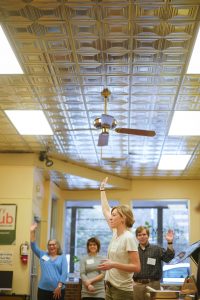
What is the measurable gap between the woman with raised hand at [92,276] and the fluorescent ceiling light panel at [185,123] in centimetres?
206

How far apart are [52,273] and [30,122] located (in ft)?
7.18

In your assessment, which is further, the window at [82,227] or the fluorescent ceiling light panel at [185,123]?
the window at [82,227]

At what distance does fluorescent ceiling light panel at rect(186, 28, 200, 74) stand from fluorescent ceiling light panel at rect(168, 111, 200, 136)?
136cm

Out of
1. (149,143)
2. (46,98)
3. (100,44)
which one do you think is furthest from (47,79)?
(149,143)

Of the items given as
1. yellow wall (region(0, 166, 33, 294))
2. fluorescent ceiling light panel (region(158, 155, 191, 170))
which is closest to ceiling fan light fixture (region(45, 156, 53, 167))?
yellow wall (region(0, 166, 33, 294))

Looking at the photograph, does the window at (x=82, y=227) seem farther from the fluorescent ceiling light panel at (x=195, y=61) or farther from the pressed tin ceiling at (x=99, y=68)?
the fluorescent ceiling light panel at (x=195, y=61)

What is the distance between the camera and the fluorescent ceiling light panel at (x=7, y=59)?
430 centimetres

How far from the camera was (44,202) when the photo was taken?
9.53 meters

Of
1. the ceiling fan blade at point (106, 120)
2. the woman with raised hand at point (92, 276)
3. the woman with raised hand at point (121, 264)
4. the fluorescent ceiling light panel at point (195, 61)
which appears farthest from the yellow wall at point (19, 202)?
the woman with raised hand at point (121, 264)

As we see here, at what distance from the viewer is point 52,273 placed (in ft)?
20.5

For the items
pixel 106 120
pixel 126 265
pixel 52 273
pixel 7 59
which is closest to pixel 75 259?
pixel 52 273

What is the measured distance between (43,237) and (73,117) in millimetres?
3854

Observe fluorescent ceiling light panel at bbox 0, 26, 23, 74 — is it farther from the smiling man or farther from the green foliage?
the green foliage

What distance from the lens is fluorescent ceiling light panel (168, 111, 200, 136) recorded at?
624 centimetres
